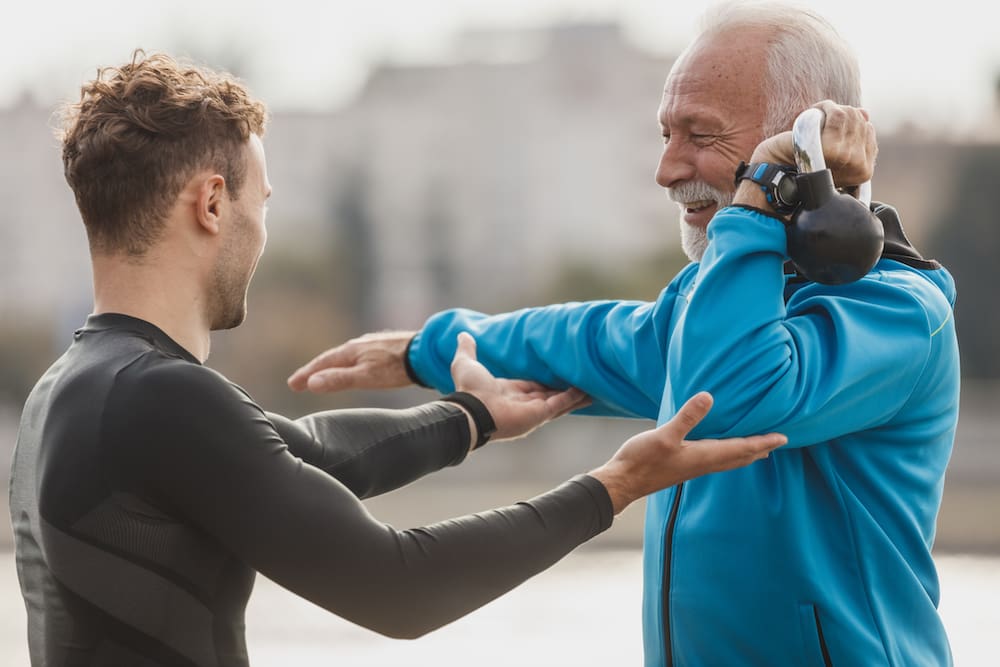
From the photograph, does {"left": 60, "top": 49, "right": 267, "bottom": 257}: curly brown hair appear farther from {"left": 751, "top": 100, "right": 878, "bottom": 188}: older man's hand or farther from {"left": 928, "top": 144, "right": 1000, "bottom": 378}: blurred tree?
{"left": 928, "top": 144, "right": 1000, "bottom": 378}: blurred tree

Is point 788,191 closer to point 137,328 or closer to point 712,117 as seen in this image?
point 712,117

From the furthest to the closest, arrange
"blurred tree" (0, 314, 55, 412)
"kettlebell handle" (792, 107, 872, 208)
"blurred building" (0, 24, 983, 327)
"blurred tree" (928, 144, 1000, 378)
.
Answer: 1. "blurred building" (0, 24, 983, 327)
2. "blurred tree" (0, 314, 55, 412)
3. "blurred tree" (928, 144, 1000, 378)
4. "kettlebell handle" (792, 107, 872, 208)

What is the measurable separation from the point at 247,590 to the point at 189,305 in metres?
0.49

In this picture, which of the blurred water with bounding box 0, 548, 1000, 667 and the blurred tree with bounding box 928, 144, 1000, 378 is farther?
the blurred tree with bounding box 928, 144, 1000, 378

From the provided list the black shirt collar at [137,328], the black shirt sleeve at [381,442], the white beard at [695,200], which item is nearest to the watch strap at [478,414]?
the black shirt sleeve at [381,442]

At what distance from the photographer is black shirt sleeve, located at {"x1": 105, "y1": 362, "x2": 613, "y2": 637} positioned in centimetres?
177

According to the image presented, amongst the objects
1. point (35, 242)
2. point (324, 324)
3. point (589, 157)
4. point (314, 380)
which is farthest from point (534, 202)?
point (314, 380)

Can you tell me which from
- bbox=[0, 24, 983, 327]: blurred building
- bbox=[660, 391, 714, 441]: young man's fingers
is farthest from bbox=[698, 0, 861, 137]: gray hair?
bbox=[0, 24, 983, 327]: blurred building

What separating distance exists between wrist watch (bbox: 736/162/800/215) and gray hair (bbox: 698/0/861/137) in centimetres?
28

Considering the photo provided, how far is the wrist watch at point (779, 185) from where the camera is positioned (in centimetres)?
205

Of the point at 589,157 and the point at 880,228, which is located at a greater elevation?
the point at 880,228

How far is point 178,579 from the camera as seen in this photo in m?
1.82

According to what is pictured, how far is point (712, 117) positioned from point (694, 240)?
28 cm

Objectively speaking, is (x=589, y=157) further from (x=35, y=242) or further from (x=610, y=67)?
(x=35, y=242)
